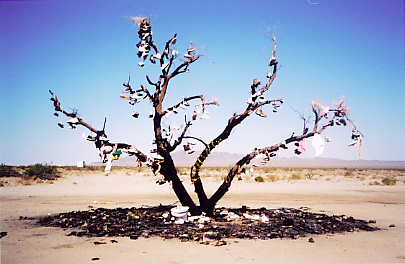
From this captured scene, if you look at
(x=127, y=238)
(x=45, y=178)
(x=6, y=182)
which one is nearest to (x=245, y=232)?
(x=127, y=238)

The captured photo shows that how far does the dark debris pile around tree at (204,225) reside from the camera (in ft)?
27.8

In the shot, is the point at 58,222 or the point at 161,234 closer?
the point at 161,234

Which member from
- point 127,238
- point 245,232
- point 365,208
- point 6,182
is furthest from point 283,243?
point 6,182

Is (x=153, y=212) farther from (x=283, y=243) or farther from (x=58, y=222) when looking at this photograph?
(x=283, y=243)

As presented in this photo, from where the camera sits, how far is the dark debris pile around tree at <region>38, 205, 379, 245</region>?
848cm

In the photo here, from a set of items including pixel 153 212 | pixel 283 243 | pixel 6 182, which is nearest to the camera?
pixel 283 243

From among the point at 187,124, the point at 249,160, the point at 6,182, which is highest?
the point at 187,124

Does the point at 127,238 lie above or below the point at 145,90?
below

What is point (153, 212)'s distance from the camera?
11320mm

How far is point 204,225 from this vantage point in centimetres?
934

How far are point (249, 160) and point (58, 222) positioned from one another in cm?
550

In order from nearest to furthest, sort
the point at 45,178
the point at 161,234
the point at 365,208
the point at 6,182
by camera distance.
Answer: the point at 161,234
the point at 365,208
the point at 6,182
the point at 45,178

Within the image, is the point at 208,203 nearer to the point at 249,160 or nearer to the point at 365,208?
the point at 249,160

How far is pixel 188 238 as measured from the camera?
8.09 metres
